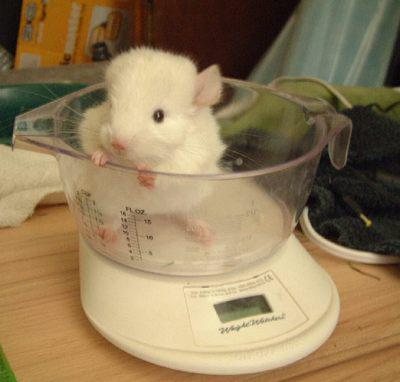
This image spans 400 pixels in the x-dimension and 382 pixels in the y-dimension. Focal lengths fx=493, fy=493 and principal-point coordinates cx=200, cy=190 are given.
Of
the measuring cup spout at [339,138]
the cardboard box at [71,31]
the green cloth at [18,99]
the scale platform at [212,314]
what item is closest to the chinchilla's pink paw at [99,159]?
the scale platform at [212,314]

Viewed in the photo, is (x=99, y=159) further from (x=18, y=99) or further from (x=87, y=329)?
(x=18, y=99)

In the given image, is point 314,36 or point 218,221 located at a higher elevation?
point 314,36

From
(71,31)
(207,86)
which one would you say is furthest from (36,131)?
(71,31)

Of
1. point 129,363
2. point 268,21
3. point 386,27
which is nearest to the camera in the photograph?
point 129,363

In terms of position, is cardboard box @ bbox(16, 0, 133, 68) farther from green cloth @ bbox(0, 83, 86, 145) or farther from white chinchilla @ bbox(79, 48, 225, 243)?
white chinchilla @ bbox(79, 48, 225, 243)

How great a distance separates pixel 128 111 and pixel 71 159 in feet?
0.27

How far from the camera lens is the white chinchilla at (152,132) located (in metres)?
0.54

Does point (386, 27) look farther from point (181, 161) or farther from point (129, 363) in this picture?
point (129, 363)

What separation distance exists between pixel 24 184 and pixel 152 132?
36cm

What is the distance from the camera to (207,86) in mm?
597

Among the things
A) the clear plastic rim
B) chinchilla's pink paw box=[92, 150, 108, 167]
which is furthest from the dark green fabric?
chinchilla's pink paw box=[92, 150, 108, 167]

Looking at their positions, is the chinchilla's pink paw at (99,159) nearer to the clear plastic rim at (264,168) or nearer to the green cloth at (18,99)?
the clear plastic rim at (264,168)

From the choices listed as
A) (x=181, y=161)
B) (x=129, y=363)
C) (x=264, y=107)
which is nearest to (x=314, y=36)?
(x=264, y=107)

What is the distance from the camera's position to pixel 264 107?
0.77 meters
